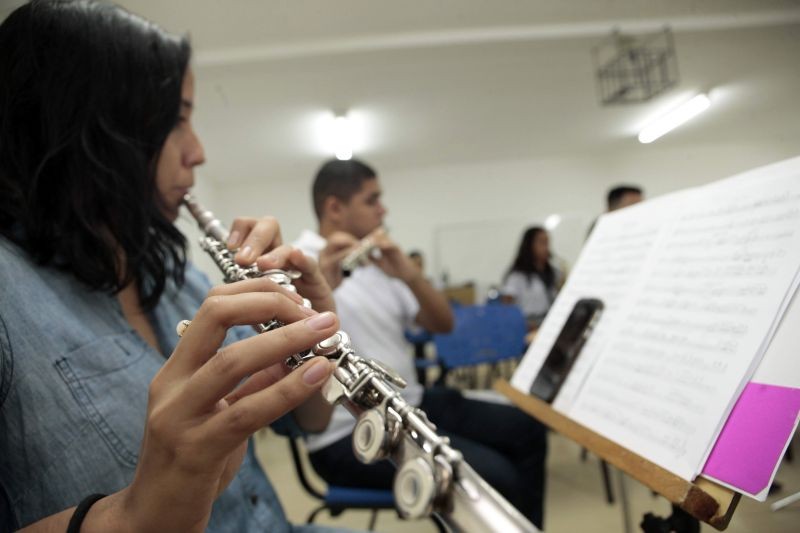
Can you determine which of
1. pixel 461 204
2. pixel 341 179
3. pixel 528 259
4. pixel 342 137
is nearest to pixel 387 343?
pixel 341 179

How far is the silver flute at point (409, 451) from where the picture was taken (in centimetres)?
21

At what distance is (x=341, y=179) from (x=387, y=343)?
0.63 meters

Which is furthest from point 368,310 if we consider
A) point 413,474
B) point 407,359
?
point 413,474

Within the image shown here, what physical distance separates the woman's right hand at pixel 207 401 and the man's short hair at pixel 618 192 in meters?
0.63

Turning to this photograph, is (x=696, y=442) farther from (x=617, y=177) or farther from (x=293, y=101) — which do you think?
(x=293, y=101)

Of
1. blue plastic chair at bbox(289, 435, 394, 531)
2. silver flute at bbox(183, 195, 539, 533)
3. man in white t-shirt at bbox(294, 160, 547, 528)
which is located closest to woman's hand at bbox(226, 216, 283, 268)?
silver flute at bbox(183, 195, 539, 533)

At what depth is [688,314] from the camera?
438mm

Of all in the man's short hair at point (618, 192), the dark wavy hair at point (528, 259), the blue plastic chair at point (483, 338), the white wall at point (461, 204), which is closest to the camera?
the man's short hair at point (618, 192)

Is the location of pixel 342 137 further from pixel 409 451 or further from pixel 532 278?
pixel 409 451

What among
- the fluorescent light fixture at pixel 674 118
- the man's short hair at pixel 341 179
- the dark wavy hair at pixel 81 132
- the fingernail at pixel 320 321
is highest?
the dark wavy hair at pixel 81 132

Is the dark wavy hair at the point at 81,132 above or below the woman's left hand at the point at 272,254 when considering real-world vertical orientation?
above

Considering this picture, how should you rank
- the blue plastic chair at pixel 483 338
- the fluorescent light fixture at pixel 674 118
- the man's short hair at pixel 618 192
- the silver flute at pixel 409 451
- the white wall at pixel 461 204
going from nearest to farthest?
1. the silver flute at pixel 409 451
2. the fluorescent light fixture at pixel 674 118
3. the man's short hair at pixel 618 192
4. the blue plastic chair at pixel 483 338
5. the white wall at pixel 461 204

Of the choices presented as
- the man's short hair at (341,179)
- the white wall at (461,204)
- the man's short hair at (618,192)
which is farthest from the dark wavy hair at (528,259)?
the man's short hair at (618,192)

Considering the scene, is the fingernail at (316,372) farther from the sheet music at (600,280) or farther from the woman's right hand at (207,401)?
the sheet music at (600,280)
